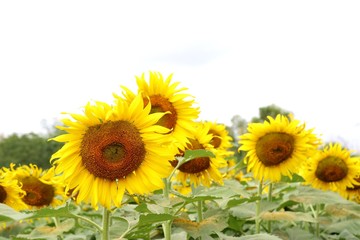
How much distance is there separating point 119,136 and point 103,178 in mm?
227

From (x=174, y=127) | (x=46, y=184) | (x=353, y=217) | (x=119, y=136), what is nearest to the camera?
(x=119, y=136)

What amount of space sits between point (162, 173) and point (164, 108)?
0.56 metres

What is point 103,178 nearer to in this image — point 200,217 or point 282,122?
point 200,217

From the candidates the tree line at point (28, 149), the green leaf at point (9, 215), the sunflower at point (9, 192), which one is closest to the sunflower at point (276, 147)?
the sunflower at point (9, 192)

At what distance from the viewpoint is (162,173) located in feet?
9.10

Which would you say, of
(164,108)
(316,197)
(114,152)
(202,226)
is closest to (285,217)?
(316,197)

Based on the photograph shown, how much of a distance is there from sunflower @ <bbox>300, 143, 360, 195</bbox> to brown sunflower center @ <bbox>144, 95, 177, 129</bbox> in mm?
2720

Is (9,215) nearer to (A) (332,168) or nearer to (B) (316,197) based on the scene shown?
(B) (316,197)

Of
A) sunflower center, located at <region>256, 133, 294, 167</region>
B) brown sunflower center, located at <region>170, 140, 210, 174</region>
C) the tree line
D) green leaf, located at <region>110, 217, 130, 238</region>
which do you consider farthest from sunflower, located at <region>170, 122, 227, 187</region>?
the tree line

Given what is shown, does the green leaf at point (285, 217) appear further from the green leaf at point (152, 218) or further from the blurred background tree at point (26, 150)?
the blurred background tree at point (26, 150)

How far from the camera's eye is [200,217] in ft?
12.8

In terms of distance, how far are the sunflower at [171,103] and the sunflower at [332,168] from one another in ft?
8.63

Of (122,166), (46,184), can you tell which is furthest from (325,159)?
(122,166)

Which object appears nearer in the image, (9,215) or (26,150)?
(9,215)
